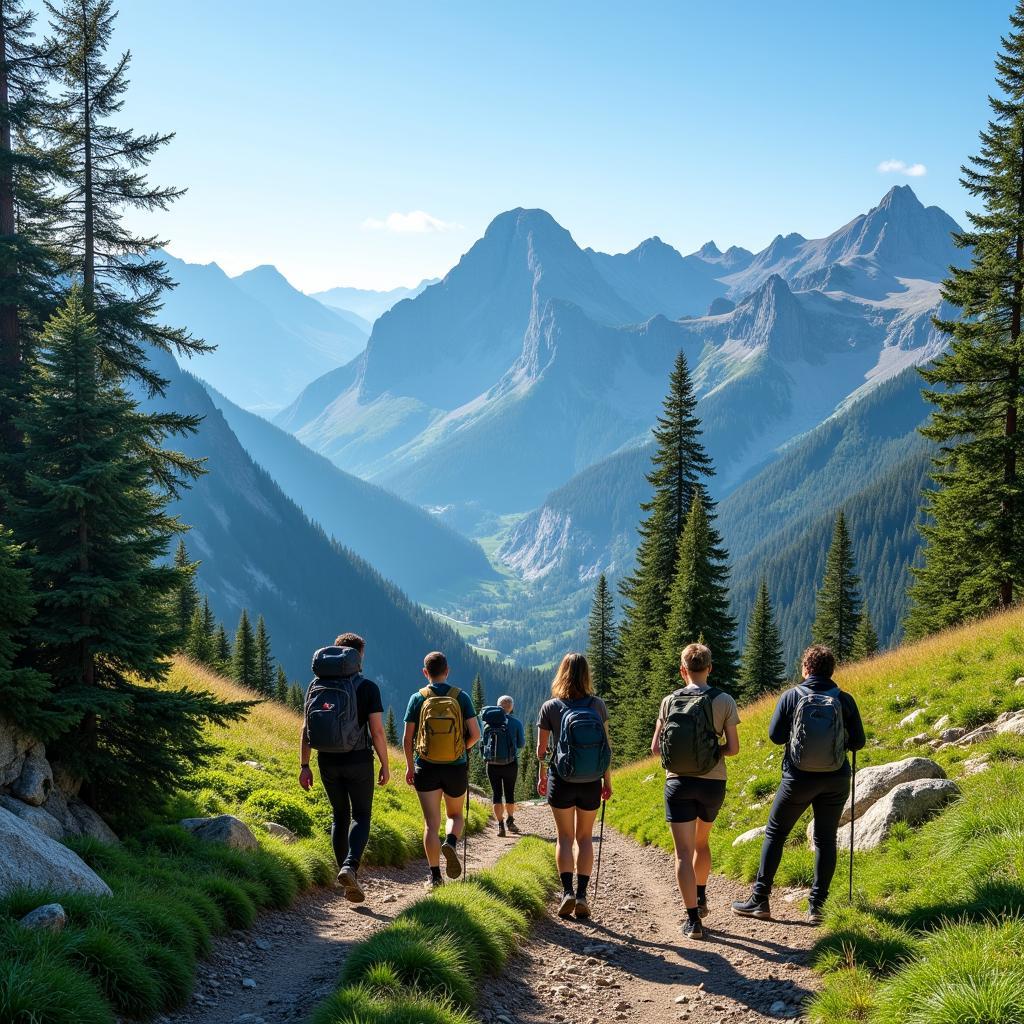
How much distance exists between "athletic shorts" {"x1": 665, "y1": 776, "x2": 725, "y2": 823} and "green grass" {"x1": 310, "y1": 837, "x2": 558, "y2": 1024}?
2107 mm

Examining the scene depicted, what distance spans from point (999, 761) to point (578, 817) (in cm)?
563

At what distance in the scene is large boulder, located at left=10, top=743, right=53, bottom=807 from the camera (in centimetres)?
841

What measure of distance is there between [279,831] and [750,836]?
7.24 m

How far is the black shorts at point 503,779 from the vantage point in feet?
53.6

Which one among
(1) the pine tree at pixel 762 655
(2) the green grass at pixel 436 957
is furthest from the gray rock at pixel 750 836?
(1) the pine tree at pixel 762 655

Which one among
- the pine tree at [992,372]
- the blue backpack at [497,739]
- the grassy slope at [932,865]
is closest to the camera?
the grassy slope at [932,865]

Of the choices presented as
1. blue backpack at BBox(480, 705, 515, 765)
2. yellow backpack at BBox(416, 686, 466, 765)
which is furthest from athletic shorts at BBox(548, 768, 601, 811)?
blue backpack at BBox(480, 705, 515, 765)

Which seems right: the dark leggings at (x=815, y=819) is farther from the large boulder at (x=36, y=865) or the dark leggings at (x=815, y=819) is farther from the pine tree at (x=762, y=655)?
the pine tree at (x=762, y=655)

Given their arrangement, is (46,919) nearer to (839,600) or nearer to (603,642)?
(603,642)

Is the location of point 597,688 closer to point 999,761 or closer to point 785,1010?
point 999,761

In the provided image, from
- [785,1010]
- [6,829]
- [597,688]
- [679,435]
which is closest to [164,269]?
[6,829]

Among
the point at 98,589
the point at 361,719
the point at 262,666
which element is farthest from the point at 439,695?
the point at 262,666

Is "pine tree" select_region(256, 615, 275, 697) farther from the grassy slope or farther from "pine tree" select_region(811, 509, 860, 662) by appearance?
the grassy slope

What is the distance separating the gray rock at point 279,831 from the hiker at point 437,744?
3317 millimetres
